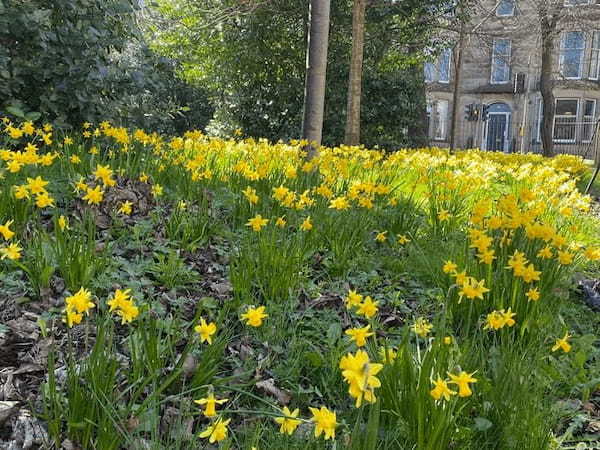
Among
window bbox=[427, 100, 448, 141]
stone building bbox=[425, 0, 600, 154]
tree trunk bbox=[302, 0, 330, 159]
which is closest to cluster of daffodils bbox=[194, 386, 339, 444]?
tree trunk bbox=[302, 0, 330, 159]

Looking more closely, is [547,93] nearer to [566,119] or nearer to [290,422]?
[566,119]

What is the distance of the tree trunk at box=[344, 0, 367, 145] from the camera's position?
8102 mm

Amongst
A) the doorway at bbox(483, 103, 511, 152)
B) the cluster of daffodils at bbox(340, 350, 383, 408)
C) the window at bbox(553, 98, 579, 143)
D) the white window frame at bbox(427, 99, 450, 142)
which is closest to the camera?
the cluster of daffodils at bbox(340, 350, 383, 408)

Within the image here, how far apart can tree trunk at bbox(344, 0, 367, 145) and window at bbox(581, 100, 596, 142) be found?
22.4 meters

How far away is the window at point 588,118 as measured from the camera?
88.3 ft

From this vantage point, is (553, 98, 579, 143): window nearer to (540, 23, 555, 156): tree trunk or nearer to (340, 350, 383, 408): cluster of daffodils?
(540, 23, 555, 156): tree trunk

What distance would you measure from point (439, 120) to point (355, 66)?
2329 cm

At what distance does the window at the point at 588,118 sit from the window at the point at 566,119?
0.42 m

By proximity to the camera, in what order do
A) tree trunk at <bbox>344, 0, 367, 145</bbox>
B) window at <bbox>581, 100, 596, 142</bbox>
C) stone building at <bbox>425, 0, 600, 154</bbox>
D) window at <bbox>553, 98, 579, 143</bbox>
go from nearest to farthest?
tree trunk at <bbox>344, 0, 367, 145</bbox> → stone building at <bbox>425, 0, 600, 154</bbox> → window at <bbox>581, 100, 596, 142</bbox> → window at <bbox>553, 98, 579, 143</bbox>

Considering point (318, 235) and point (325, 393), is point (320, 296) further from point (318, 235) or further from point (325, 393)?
point (325, 393)

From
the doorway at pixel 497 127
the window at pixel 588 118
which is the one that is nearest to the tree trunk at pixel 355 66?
the window at pixel 588 118

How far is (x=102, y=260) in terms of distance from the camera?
2.29 m

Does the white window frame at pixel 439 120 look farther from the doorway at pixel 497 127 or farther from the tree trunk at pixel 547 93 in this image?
the tree trunk at pixel 547 93

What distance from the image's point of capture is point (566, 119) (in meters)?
28.0
